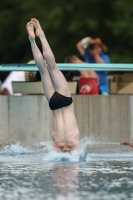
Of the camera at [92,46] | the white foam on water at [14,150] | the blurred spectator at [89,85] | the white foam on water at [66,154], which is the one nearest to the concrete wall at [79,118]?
the white foam on water at [66,154]

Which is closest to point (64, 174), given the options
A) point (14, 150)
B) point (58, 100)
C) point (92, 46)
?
point (58, 100)

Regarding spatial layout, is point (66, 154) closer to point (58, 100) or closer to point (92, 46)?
point (58, 100)

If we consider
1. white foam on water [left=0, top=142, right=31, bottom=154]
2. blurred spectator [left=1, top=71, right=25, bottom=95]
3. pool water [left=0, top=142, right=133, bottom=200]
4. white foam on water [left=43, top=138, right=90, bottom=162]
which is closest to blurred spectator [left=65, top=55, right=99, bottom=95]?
pool water [left=0, top=142, right=133, bottom=200]

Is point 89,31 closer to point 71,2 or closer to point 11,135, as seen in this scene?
point 71,2

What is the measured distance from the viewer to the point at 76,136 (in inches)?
517

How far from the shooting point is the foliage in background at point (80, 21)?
2226 centimetres

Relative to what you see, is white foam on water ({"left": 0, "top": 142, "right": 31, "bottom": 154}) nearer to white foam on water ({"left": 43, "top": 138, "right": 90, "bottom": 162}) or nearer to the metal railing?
white foam on water ({"left": 43, "top": 138, "right": 90, "bottom": 162})

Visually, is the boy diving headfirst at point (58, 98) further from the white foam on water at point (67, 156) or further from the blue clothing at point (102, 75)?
the blue clothing at point (102, 75)

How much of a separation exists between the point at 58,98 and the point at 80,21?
9.98 metres

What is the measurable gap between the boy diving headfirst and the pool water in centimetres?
Result: 19

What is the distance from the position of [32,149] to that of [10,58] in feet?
38.9

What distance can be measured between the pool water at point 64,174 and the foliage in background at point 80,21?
24.9 ft

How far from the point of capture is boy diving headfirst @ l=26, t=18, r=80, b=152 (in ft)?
42.5

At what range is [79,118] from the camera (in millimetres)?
16141
